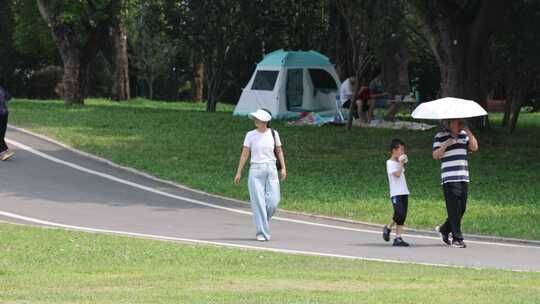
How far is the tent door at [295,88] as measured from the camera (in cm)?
3806

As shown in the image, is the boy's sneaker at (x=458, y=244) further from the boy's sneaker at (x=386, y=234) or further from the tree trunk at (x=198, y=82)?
the tree trunk at (x=198, y=82)

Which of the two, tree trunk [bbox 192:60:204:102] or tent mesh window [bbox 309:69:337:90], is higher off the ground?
tent mesh window [bbox 309:69:337:90]

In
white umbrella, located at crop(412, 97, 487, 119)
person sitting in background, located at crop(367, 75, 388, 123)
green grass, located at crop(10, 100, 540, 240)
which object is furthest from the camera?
person sitting in background, located at crop(367, 75, 388, 123)

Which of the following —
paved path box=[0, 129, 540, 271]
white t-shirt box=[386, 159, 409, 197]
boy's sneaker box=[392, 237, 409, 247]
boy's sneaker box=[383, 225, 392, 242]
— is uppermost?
white t-shirt box=[386, 159, 409, 197]

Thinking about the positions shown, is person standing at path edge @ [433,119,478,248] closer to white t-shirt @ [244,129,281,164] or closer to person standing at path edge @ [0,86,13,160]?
white t-shirt @ [244,129,281,164]

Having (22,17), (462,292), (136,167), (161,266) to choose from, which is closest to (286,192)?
(136,167)

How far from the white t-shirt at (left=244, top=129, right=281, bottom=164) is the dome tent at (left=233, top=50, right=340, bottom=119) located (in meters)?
21.1

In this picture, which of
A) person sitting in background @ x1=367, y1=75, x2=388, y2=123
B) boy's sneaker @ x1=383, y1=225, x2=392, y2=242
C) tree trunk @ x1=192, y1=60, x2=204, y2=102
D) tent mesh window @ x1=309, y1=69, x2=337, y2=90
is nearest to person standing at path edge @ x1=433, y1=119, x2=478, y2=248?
boy's sneaker @ x1=383, y1=225, x2=392, y2=242

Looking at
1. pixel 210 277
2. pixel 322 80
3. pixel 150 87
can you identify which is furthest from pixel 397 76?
pixel 210 277

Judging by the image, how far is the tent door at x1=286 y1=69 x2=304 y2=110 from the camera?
125 feet

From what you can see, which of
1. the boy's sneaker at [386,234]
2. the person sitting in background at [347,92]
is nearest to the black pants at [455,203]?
the boy's sneaker at [386,234]

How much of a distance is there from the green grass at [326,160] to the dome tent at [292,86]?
4.80 feet

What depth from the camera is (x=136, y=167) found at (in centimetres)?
2323

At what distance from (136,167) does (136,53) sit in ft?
121
